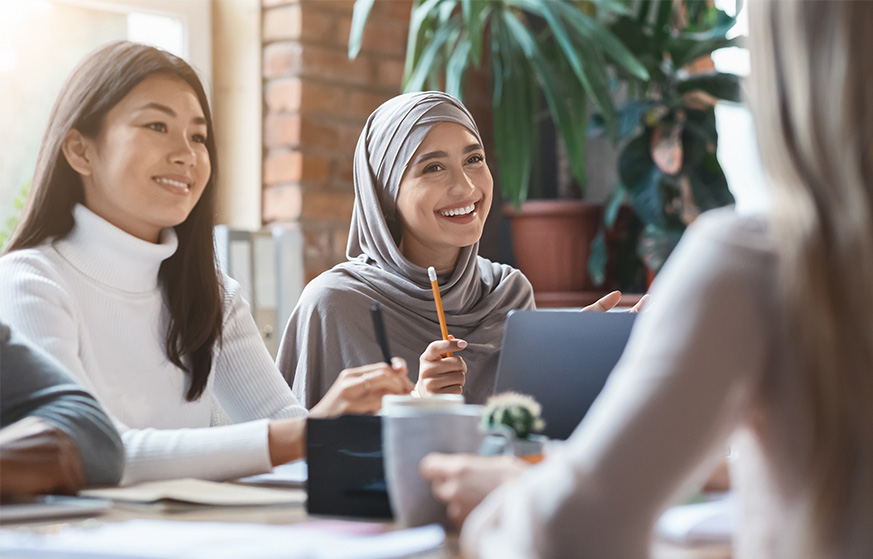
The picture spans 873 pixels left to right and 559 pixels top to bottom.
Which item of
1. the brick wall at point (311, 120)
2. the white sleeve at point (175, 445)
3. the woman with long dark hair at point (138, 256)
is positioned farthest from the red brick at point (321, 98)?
the white sleeve at point (175, 445)

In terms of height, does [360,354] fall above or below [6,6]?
below

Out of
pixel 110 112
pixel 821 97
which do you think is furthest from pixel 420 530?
pixel 110 112

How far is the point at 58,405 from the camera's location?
3.52 ft

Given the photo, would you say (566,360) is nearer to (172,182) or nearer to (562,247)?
(172,182)

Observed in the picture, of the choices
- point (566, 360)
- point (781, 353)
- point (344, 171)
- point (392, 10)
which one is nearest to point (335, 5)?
point (392, 10)

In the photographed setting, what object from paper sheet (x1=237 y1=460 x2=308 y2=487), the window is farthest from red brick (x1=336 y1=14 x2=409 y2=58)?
paper sheet (x1=237 y1=460 x2=308 y2=487)

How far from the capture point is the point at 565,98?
9.78ft

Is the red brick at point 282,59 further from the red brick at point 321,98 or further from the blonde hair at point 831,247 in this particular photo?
the blonde hair at point 831,247

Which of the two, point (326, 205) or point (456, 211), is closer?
point (456, 211)

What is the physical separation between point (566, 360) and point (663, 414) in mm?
Result: 602

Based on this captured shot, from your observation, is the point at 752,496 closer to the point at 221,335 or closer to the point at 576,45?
the point at 221,335

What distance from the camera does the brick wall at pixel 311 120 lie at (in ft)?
9.20

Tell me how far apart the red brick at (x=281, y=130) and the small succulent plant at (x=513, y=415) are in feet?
6.63

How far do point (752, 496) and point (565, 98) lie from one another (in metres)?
2.42
